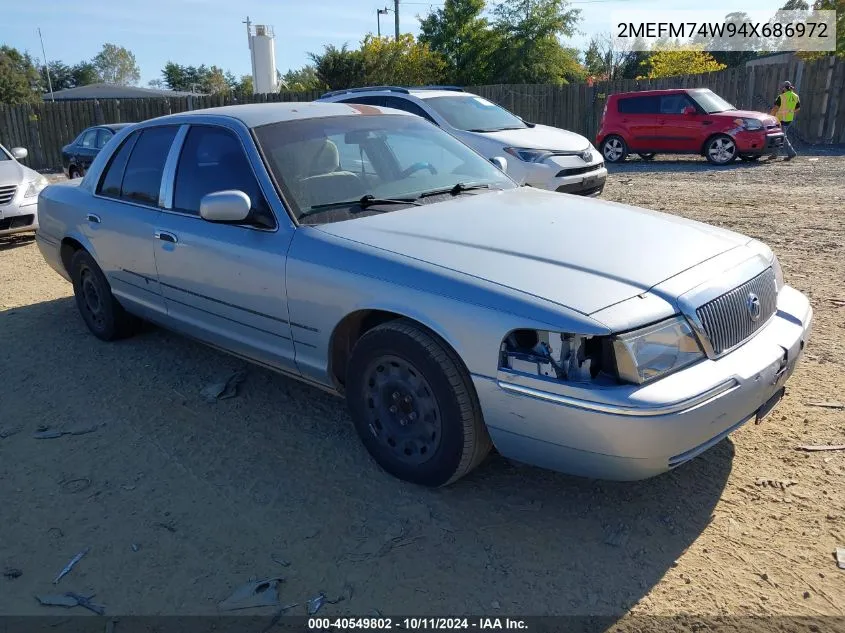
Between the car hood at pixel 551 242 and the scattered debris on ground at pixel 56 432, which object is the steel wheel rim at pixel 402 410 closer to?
the car hood at pixel 551 242

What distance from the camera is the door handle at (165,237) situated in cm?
420

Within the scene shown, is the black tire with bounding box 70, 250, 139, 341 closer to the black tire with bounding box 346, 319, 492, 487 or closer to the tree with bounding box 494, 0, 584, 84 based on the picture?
the black tire with bounding box 346, 319, 492, 487

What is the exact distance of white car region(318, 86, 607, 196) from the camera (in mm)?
8984

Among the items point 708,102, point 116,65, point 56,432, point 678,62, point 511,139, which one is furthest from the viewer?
point 116,65

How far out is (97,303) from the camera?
17.7ft

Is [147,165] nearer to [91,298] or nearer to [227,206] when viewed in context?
[91,298]

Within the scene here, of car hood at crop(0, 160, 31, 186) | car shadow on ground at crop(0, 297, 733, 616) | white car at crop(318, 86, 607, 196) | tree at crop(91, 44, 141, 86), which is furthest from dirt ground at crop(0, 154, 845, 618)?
tree at crop(91, 44, 141, 86)

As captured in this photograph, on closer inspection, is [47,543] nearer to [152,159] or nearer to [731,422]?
[152,159]

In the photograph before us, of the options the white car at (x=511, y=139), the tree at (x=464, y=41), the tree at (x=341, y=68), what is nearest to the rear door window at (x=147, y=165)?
the white car at (x=511, y=139)

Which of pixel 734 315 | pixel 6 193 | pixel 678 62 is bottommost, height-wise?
pixel 6 193

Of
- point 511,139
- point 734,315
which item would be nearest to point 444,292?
point 734,315

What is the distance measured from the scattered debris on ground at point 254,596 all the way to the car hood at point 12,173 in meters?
8.67

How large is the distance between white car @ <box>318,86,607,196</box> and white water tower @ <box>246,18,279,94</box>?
3963 centimetres

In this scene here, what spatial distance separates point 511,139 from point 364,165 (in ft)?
18.9
